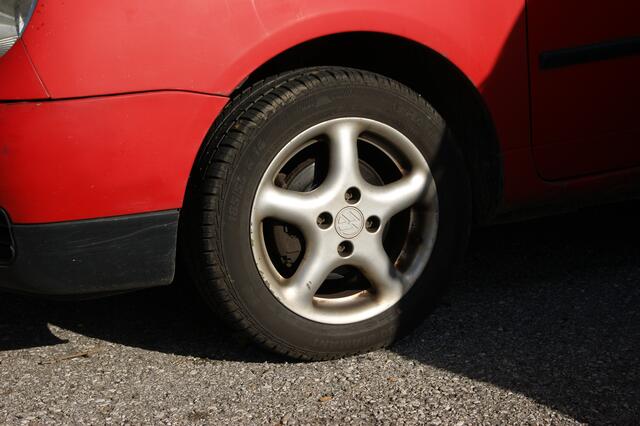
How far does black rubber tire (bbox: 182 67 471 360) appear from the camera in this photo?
2965 millimetres

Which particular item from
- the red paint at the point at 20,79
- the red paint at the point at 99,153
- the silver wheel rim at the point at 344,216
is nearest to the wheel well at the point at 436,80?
the silver wheel rim at the point at 344,216

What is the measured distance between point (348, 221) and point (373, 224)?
92 millimetres

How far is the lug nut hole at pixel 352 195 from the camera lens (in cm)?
312

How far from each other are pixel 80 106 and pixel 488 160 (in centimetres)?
125

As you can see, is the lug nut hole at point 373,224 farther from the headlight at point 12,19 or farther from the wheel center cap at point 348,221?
the headlight at point 12,19

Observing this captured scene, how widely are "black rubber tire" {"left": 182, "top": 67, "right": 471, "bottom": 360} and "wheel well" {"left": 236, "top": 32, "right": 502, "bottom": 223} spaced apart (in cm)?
12

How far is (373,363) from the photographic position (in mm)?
3195

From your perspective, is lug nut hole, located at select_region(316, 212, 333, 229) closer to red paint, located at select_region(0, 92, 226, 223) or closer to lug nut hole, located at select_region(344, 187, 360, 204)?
lug nut hole, located at select_region(344, 187, 360, 204)

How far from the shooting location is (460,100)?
334 centimetres

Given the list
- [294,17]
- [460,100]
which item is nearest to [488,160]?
[460,100]

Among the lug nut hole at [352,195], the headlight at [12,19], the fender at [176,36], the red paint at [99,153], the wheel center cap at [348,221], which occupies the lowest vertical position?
the wheel center cap at [348,221]

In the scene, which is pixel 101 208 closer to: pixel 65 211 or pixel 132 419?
pixel 65 211

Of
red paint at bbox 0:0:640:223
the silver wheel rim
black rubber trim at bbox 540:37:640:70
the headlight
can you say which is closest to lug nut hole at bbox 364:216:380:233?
the silver wheel rim

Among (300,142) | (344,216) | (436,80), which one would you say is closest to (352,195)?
(344,216)
